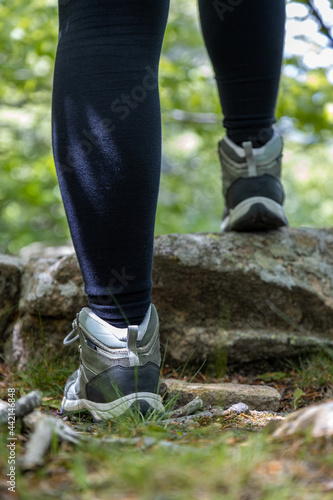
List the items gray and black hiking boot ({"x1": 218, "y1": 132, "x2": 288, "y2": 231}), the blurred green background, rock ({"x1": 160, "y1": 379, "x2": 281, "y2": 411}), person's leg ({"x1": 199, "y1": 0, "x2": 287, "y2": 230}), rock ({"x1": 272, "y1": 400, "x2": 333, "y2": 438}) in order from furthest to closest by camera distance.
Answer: the blurred green background < gray and black hiking boot ({"x1": 218, "y1": 132, "x2": 288, "y2": 231}) < person's leg ({"x1": 199, "y1": 0, "x2": 287, "y2": 230}) < rock ({"x1": 160, "y1": 379, "x2": 281, "y2": 411}) < rock ({"x1": 272, "y1": 400, "x2": 333, "y2": 438})

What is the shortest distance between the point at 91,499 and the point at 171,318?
145 cm

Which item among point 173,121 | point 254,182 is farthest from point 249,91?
point 173,121

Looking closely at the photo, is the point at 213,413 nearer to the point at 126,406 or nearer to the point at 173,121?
the point at 126,406

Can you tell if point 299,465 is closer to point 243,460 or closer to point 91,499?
point 243,460

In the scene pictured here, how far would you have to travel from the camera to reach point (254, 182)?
2.01 metres

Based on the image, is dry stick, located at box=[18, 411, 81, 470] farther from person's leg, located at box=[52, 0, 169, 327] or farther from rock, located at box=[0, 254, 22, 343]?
rock, located at box=[0, 254, 22, 343]

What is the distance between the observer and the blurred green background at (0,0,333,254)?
4.32 meters

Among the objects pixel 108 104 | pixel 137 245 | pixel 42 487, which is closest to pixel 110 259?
pixel 137 245

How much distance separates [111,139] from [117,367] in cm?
62

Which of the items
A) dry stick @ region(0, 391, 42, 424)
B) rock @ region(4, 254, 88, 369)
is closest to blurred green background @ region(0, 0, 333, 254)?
rock @ region(4, 254, 88, 369)

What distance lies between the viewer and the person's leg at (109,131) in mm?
1250

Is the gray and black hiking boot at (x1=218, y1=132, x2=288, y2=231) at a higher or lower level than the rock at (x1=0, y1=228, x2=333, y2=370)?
higher

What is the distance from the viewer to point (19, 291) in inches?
89.0

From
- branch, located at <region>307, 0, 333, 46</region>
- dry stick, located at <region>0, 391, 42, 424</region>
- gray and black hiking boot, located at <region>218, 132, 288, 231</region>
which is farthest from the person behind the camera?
branch, located at <region>307, 0, 333, 46</region>
